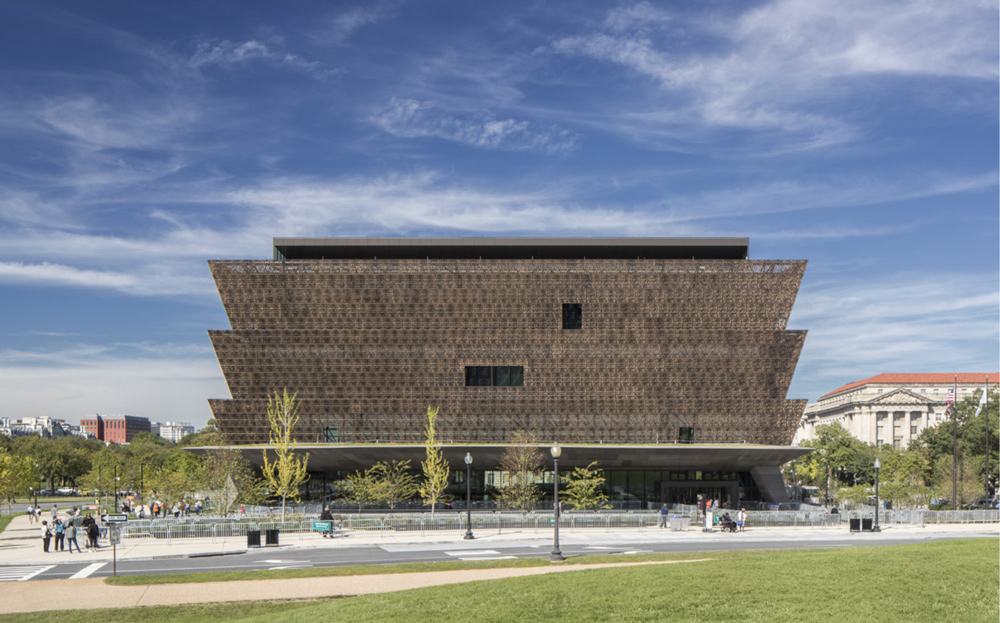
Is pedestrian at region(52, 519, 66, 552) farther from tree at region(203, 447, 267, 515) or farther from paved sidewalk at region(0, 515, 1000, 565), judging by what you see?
tree at region(203, 447, 267, 515)

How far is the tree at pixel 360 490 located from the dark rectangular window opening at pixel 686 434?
1115 inches

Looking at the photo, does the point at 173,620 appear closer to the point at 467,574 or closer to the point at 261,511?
Answer: the point at 467,574

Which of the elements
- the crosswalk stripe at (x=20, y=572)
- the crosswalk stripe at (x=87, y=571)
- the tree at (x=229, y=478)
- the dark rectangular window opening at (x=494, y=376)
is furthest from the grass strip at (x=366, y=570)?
the dark rectangular window opening at (x=494, y=376)

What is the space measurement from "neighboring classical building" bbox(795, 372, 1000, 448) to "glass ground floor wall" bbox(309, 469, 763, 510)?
11271cm

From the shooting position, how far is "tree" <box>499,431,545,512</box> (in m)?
65.6

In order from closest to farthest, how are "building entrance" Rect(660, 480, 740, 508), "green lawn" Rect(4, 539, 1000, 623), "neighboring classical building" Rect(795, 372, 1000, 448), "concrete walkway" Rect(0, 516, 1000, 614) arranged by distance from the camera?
"green lawn" Rect(4, 539, 1000, 623) → "concrete walkway" Rect(0, 516, 1000, 614) → "building entrance" Rect(660, 480, 740, 508) → "neighboring classical building" Rect(795, 372, 1000, 448)

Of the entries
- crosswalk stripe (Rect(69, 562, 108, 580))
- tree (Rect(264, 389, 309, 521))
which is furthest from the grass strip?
tree (Rect(264, 389, 309, 521))

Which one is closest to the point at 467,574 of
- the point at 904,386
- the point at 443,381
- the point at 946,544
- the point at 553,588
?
the point at 553,588

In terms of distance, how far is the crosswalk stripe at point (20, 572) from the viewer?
31908 millimetres

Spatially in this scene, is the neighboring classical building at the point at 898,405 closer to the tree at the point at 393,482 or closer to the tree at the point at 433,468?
the tree at the point at 433,468

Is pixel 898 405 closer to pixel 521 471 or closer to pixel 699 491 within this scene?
pixel 699 491

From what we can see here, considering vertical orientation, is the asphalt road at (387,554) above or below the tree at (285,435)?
below

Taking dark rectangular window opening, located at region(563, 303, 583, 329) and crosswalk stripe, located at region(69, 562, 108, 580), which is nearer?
crosswalk stripe, located at region(69, 562, 108, 580)

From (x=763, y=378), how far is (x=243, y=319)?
48.8 metres
